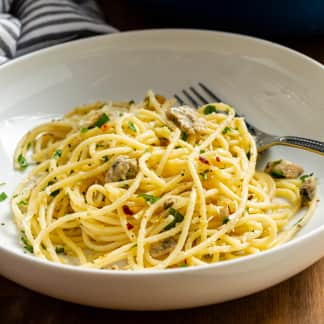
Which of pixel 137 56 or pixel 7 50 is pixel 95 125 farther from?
pixel 7 50

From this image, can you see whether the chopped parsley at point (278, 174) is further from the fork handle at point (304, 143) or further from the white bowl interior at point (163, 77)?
the white bowl interior at point (163, 77)

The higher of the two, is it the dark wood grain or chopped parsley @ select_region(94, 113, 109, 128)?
chopped parsley @ select_region(94, 113, 109, 128)

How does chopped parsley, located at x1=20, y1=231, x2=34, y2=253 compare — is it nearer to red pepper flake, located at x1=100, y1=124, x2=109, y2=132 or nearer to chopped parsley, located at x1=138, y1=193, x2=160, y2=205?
chopped parsley, located at x1=138, y1=193, x2=160, y2=205

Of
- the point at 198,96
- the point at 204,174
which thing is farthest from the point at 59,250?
the point at 198,96

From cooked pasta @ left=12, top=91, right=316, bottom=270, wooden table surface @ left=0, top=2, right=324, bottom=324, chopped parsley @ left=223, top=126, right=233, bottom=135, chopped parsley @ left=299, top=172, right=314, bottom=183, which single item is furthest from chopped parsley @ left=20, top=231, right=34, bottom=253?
chopped parsley @ left=299, top=172, right=314, bottom=183

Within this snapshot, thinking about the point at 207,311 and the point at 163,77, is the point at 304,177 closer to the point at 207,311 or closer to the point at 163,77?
the point at 207,311

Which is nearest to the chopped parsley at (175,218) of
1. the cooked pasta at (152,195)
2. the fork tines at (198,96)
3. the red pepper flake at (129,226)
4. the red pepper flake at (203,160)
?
the cooked pasta at (152,195)

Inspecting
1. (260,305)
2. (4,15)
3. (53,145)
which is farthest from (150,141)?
(4,15)
